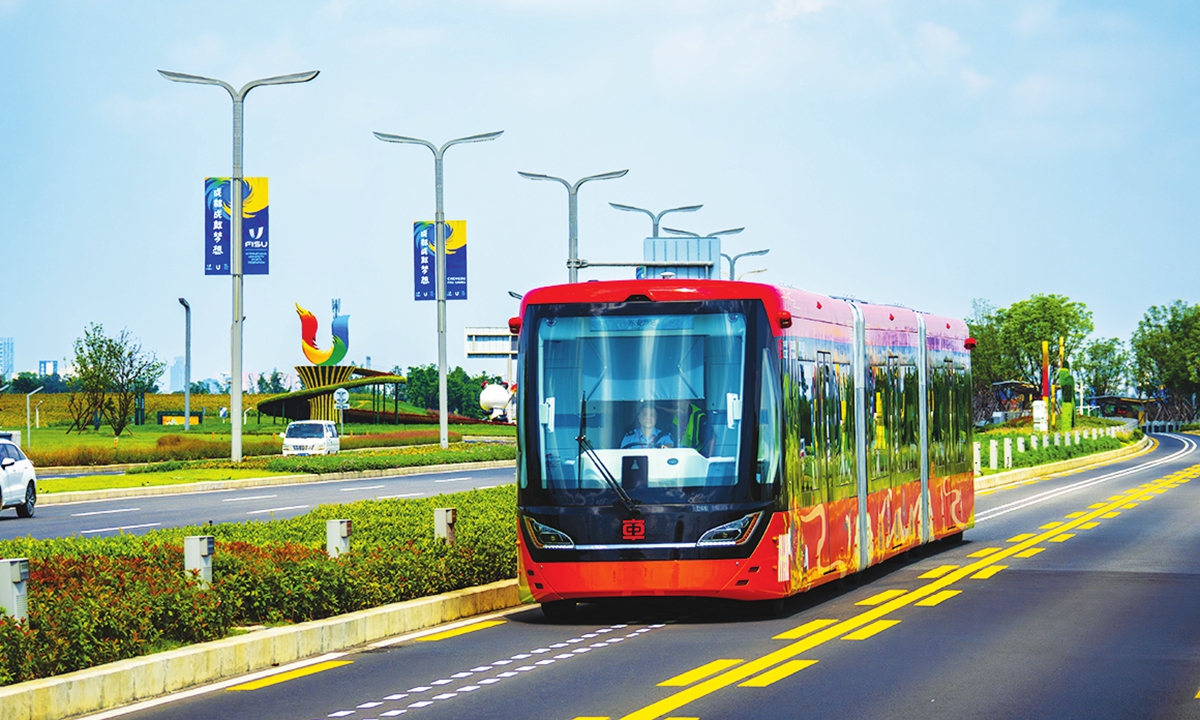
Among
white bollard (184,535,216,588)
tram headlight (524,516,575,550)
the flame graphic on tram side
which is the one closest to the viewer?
white bollard (184,535,216,588)

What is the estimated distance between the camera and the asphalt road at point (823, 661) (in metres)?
10.1

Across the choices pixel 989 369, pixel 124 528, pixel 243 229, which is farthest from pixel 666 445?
pixel 989 369

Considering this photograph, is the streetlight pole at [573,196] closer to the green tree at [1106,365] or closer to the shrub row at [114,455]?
the shrub row at [114,455]

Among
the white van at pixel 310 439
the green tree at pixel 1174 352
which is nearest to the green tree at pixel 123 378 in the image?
the white van at pixel 310 439

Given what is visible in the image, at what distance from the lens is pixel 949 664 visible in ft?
38.5

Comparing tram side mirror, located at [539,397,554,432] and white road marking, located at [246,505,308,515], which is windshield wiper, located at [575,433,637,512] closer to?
tram side mirror, located at [539,397,554,432]

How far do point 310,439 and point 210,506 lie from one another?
2355 centimetres

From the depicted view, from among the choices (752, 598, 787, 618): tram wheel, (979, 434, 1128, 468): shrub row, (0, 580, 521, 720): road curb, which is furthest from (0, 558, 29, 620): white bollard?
(979, 434, 1128, 468): shrub row

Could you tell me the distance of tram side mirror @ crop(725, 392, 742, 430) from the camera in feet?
47.9

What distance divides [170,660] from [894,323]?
11.3 meters

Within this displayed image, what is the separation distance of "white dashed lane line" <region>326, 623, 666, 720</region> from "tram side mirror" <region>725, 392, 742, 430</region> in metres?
1.82

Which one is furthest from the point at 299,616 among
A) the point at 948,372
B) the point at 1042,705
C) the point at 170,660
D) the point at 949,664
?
the point at 948,372

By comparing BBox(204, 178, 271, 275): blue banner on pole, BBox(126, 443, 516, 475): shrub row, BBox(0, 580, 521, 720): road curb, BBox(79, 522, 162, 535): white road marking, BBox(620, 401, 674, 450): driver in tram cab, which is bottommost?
BBox(0, 580, 521, 720): road curb

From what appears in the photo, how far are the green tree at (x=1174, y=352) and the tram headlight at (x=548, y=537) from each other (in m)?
151
